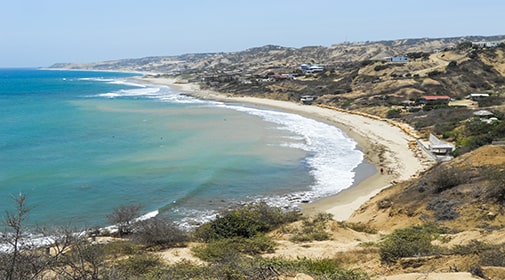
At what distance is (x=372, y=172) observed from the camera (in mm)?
27516

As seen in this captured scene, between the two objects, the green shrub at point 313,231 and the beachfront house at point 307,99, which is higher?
the beachfront house at point 307,99

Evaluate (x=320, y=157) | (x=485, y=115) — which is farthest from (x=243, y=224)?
(x=485, y=115)

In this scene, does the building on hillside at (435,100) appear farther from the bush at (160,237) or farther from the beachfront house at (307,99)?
the bush at (160,237)

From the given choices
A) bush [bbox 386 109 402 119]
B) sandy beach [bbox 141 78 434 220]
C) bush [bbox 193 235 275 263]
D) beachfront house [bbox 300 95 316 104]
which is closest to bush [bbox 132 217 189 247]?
bush [bbox 193 235 275 263]

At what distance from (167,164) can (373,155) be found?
622 inches

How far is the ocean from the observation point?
72.4 feet

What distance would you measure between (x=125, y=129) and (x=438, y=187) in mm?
36040

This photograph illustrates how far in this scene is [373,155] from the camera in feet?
105

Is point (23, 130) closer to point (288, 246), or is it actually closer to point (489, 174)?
point (288, 246)

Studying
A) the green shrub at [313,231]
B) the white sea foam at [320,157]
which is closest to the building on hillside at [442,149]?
the white sea foam at [320,157]

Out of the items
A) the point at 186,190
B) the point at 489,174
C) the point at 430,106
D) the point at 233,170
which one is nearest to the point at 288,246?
the point at 489,174

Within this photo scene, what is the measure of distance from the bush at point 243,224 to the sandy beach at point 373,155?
4650mm

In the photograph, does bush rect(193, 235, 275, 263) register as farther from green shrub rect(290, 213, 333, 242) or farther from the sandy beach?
the sandy beach

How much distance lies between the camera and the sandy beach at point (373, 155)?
21703 mm
